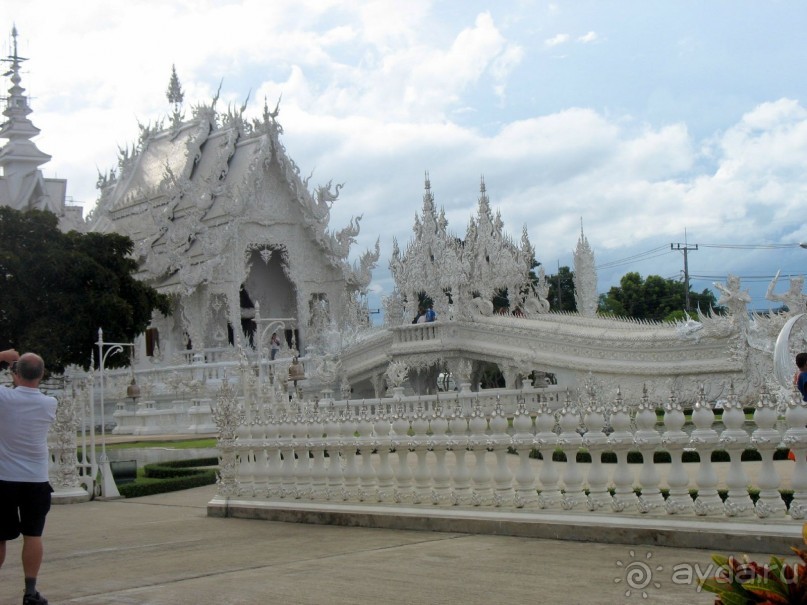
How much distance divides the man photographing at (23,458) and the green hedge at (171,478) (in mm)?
8045

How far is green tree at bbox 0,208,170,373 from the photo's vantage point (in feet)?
76.6

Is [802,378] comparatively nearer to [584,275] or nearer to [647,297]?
[584,275]

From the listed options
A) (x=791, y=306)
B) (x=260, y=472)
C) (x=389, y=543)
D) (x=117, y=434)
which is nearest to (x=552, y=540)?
(x=389, y=543)

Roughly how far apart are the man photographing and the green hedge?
8045 millimetres

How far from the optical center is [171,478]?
1548 centimetres

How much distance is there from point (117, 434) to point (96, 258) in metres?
5.47

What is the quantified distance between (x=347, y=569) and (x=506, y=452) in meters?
2.38

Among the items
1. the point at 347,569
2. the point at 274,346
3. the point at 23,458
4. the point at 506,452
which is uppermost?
the point at 274,346

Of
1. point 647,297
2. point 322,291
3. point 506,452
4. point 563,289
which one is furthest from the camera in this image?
point 563,289

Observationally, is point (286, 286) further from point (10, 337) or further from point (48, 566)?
point (48, 566)

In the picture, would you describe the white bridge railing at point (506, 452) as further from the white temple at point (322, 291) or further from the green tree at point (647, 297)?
the green tree at point (647, 297)

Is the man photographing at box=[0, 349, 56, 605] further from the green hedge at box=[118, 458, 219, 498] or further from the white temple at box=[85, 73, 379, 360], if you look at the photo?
the white temple at box=[85, 73, 379, 360]

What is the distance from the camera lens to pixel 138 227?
3959 cm

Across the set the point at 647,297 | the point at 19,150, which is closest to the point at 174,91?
the point at 19,150
